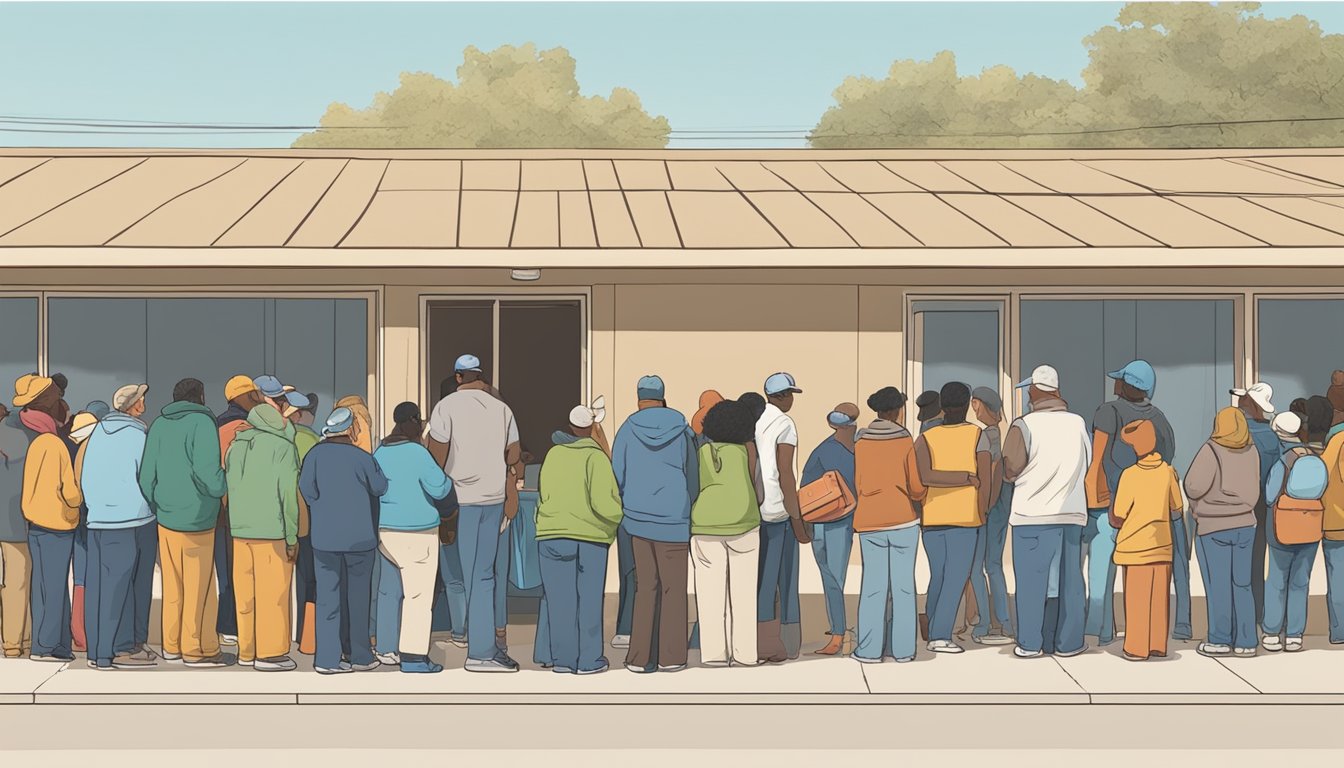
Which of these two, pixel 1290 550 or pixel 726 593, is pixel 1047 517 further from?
pixel 726 593

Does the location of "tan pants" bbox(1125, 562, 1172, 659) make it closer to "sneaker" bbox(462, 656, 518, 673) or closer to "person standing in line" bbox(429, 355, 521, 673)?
"sneaker" bbox(462, 656, 518, 673)

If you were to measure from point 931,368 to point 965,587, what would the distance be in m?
3.05

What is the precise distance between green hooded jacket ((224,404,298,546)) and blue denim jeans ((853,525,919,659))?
3750mm

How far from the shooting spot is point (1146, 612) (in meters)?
10.3

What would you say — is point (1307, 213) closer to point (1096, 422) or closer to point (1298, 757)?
point (1096, 422)

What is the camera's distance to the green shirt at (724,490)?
32.9 ft

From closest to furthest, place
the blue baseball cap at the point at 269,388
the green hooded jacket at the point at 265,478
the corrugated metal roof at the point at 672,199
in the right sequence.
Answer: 1. the green hooded jacket at the point at 265,478
2. the blue baseball cap at the point at 269,388
3. the corrugated metal roof at the point at 672,199

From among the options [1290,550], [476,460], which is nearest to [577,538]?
[476,460]

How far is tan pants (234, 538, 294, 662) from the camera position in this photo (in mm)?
10000

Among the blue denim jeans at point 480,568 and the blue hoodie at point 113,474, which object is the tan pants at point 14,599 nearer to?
the blue hoodie at point 113,474

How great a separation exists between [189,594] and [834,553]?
4.26m

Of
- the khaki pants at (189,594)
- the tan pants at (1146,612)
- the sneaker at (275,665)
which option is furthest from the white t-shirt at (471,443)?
the tan pants at (1146,612)

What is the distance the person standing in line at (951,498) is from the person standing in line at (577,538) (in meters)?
2.11

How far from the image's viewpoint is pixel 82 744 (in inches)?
330
